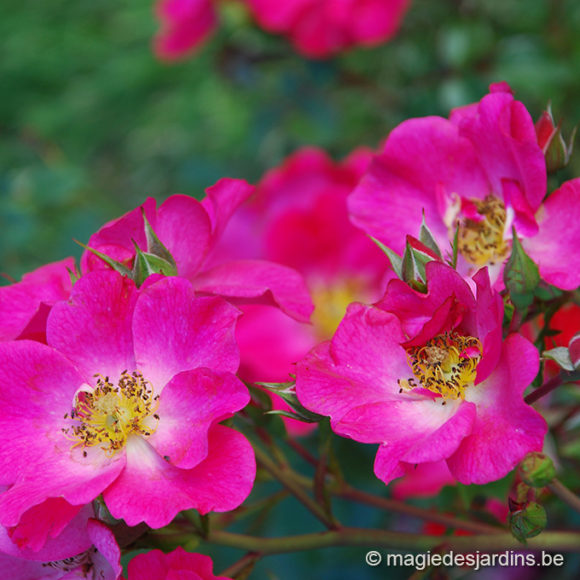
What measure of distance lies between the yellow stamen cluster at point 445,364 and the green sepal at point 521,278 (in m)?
0.05

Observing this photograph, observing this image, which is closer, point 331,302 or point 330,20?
point 331,302

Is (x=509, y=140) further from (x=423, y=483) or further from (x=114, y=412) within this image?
(x=423, y=483)

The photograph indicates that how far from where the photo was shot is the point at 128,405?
2.44ft

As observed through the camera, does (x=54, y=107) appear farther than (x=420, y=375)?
Yes

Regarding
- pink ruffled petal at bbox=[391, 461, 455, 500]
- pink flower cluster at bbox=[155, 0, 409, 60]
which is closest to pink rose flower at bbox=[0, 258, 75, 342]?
pink ruffled petal at bbox=[391, 461, 455, 500]

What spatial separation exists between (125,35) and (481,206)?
2.81 m

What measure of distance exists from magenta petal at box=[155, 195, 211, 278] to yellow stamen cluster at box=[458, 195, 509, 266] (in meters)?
0.24

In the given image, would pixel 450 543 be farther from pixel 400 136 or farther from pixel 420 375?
pixel 400 136

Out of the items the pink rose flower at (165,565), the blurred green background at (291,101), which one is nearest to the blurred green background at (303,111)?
the blurred green background at (291,101)

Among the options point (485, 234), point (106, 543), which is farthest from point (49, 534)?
point (485, 234)

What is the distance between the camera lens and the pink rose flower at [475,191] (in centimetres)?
71

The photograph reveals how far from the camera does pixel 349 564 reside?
1.17 m

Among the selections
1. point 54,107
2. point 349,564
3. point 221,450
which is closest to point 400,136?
point 221,450

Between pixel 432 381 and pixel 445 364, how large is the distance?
20mm
